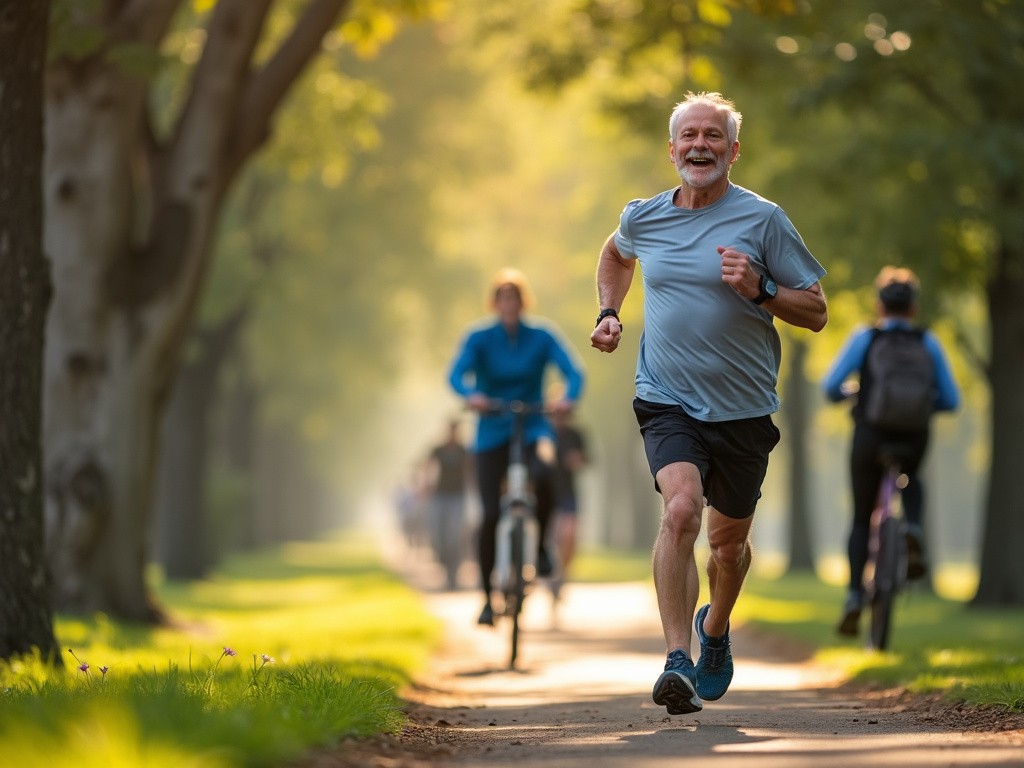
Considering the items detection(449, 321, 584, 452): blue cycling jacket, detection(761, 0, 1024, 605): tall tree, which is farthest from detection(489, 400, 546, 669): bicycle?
detection(761, 0, 1024, 605): tall tree

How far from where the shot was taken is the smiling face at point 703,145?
21.4 ft

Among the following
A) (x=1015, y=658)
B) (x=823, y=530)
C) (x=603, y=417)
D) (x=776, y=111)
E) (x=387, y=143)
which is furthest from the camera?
(x=823, y=530)

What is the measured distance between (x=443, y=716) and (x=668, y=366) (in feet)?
5.91

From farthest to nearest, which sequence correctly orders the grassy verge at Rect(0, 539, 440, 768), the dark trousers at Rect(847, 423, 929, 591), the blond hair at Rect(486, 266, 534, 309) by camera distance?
the blond hair at Rect(486, 266, 534, 309), the dark trousers at Rect(847, 423, 929, 591), the grassy verge at Rect(0, 539, 440, 768)

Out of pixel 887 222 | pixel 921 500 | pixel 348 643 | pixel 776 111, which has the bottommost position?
pixel 348 643

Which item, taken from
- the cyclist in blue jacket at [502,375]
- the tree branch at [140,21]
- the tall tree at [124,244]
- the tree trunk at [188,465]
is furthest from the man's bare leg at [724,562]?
the tree trunk at [188,465]

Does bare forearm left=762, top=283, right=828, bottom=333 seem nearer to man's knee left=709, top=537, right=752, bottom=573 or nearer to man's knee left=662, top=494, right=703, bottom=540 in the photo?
man's knee left=662, top=494, right=703, bottom=540

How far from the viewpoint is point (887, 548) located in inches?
404

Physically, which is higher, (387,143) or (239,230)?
(387,143)

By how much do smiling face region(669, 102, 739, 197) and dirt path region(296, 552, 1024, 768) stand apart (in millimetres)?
1974

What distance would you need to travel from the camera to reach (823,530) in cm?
8881

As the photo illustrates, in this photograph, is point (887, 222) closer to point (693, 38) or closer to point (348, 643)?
point (693, 38)

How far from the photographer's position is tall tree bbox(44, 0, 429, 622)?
1332 cm

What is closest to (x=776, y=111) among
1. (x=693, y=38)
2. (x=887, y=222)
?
(x=887, y=222)
